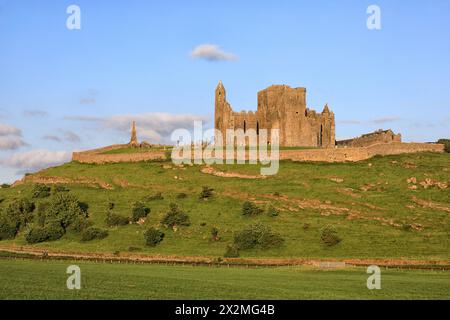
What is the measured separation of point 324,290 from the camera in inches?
1462

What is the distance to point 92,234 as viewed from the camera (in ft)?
243

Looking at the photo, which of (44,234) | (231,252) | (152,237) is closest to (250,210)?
(152,237)

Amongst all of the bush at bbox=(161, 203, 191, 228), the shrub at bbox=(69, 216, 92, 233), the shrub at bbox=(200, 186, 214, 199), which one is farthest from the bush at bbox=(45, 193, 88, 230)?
the shrub at bbox=(200, 186, 214, 199)

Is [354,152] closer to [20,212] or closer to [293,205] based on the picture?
[293,205]

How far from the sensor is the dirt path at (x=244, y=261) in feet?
185

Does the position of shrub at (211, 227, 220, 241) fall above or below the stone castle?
below

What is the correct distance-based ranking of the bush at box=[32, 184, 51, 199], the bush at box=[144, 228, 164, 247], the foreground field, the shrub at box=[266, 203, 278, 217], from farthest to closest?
the bush at box=[32, 184, 51, 199]
the shrub at box=[266, 203, 278, 217]
the bush at box=[144, 228, 164, 247]
the foreground field

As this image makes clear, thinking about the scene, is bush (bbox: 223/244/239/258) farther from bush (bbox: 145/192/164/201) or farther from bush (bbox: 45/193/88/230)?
bush (bbox: 45/193/88/230)

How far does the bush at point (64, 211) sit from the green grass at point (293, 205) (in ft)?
8.61

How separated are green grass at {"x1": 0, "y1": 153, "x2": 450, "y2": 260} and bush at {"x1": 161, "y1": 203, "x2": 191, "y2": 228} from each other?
98 cm

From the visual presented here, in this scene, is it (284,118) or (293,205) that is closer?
(293,205)

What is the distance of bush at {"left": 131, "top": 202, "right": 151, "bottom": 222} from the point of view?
259 feet

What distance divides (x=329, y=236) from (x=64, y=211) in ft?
113
